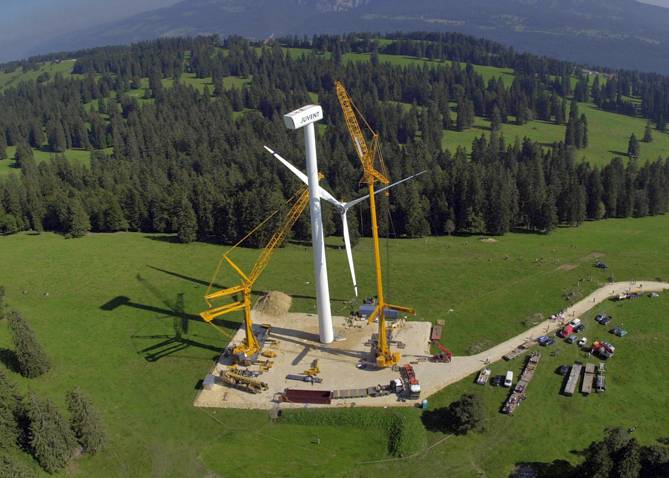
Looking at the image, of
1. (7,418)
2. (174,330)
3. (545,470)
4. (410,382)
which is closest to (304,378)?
(410,382)

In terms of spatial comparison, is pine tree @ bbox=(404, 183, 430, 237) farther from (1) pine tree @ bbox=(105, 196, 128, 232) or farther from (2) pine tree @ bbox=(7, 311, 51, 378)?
(2) pine tree @ bbox=(7, 311, 51, 378)

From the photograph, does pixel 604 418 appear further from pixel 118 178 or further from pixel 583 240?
pixel 118 178

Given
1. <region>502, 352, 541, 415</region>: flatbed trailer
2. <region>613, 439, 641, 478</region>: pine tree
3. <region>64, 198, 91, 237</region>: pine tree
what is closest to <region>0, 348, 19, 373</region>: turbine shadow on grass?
<region>64, 198, 91, 237</region>: pine tree

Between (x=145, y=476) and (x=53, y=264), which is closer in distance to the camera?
(x=145, y=476)

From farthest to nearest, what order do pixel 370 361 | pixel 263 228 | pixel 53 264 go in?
pixel 263 228 < pixel 53 264 < pixel 370 361

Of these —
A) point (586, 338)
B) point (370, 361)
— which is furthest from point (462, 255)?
point (370, 361)

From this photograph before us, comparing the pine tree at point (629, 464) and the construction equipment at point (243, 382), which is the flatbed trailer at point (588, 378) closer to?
the pine tree at point (629, 464)
